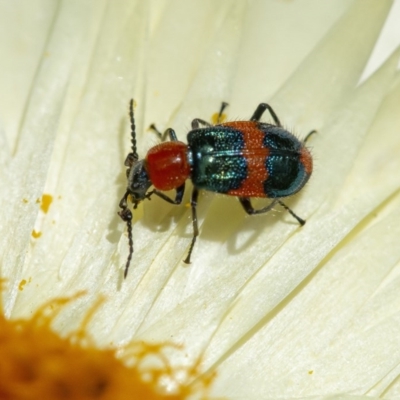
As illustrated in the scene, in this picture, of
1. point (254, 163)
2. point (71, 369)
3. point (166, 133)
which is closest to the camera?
point (71, 369)

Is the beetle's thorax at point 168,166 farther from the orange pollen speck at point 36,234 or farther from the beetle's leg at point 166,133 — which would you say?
the orange pollen speck at point 36,234

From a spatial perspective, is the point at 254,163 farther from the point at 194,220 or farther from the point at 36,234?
the point at 36,234

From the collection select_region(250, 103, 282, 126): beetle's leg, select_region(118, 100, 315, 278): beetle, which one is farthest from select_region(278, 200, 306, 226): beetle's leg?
select_region(250, 103, 282, 126): beetle's leg

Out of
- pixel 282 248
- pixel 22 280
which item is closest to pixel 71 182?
pixel 22 280

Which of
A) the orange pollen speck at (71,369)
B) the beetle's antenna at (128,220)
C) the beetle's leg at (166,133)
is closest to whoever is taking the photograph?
the orange pollen speck at (71,369)

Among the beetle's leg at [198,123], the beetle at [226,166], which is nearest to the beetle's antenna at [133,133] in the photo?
the beetle at [226,166]

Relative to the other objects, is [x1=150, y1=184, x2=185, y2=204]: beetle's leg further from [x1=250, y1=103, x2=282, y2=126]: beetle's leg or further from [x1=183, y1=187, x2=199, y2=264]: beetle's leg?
[x1=250, y1=103, x2=282, y2=126]: beetle's leg

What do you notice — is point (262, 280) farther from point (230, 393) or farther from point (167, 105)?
point (167, 105)

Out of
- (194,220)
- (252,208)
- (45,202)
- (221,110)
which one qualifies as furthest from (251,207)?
(45,202)
